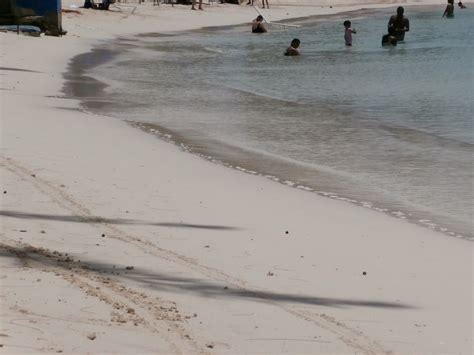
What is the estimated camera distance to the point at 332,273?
6.94m

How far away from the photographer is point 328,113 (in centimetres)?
1889

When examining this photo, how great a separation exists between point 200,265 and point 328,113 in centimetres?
1232

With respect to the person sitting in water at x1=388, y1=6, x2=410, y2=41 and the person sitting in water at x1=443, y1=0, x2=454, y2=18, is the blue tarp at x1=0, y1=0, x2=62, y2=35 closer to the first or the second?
the person sitting in water at x1=388, y1=6, x2=410, y2=41

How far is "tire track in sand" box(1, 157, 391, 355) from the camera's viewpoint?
5.52 metres

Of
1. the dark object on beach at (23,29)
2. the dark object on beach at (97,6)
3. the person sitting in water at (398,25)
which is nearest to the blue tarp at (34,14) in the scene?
the dark object on beach at (23,29)

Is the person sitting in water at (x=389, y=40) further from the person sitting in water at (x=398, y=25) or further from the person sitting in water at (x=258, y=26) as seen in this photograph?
the person sitting in water at (x=258, y=26)

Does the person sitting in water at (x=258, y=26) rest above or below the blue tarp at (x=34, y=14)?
below

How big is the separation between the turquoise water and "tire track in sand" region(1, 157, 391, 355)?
286cm

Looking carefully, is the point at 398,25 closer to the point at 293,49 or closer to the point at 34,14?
the point at 293,49

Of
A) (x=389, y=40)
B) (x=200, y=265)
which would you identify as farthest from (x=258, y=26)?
(x=200, y=265)

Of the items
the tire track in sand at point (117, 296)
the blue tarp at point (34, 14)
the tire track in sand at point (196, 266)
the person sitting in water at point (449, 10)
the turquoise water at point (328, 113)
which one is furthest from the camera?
the person sitting in water at point (449, 10)

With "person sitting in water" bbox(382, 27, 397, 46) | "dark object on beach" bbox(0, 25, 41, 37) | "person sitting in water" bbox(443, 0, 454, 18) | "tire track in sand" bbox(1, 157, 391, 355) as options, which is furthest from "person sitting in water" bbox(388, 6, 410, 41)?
"tire track in sand" bbox(1, 157, 391, 355)

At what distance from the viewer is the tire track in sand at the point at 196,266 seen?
18.1 feet

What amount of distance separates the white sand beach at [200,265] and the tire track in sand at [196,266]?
0.01 metres
